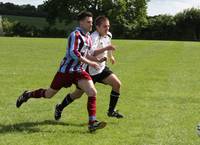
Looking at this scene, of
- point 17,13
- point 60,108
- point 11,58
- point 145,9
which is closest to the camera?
point 60,108

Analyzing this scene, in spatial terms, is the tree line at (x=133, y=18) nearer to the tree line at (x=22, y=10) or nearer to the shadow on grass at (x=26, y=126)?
the tree line at (x=22, y=10)

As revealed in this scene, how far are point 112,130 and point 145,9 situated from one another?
84.8m

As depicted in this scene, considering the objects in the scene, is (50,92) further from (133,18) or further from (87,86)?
(133,18)

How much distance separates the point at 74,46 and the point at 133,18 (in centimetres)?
8253

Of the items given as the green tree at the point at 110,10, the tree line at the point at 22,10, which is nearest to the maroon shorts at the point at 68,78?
the green tree at the point at 110,10

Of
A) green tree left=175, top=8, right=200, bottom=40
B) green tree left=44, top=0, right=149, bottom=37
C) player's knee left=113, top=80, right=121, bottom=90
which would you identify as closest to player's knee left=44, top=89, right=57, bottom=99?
player's knee left=113, top=80, right=121, bottom=90

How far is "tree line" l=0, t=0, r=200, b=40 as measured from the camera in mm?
82938

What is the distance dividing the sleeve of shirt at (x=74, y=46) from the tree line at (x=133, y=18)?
72652 mm

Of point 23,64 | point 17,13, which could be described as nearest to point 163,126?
point 23,64

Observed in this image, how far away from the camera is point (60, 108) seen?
979 centimetres

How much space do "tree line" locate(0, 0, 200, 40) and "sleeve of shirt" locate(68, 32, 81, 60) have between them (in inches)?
2860

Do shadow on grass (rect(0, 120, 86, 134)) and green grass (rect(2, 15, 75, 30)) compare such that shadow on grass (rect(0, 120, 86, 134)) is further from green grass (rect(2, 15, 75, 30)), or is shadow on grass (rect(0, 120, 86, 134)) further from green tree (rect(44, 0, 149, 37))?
green grass (rect(2, 15, 75, 30))

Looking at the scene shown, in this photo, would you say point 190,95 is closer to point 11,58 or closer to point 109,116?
point 109,116

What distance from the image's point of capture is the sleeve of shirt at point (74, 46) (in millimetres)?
8562
